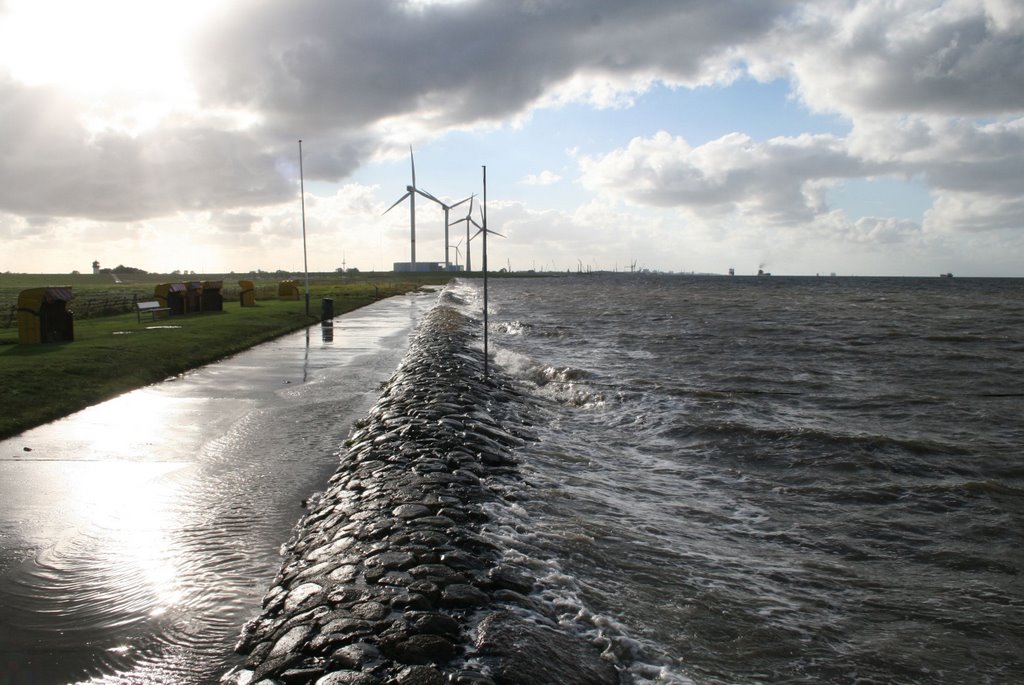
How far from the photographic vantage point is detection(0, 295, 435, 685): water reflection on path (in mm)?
5344

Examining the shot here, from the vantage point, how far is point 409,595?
5.51 meters

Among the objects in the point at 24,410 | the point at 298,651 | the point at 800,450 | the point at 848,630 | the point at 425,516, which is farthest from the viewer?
the point at 24,410

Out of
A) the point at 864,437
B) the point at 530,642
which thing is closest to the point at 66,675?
the point at 530,642

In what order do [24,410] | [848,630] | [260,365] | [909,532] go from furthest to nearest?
1. [260,365]
2. [24,410]
3. [909,532]
4. [848,630]

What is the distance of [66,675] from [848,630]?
6172mm

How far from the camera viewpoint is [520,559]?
22.2ft

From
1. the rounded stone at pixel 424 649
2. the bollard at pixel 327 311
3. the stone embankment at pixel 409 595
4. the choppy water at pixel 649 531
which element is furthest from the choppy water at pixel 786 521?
the bollard at pixel 327 311

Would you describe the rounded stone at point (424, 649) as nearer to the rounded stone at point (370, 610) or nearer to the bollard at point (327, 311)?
the rounded stone at point (370, 610)

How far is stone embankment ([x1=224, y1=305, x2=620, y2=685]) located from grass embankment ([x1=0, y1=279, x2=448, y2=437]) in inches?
318

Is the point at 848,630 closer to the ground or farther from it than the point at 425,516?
closer to the ground

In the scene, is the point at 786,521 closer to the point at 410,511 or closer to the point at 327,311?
the point at 410,511

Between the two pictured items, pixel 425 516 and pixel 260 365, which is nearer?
pixel 425 516

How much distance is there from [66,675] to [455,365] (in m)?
14.2

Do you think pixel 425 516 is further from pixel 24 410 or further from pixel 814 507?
pixel 24 410
